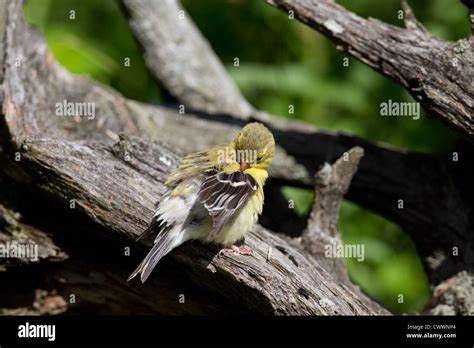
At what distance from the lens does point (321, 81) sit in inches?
351

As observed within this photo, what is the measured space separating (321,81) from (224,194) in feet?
13.2

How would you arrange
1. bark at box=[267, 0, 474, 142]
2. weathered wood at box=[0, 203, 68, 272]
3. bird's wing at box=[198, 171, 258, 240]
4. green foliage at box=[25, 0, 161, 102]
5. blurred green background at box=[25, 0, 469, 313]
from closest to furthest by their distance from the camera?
bird's wing at box=[198, 171, 258, 240] → bark at box=[267, 0, 474, 142] → weathered wood at box=[0, 203, 68, 272] → green foliage at box=[25, 0, 161, 102] → blurred green background at box=[25, 0, 469, 313]

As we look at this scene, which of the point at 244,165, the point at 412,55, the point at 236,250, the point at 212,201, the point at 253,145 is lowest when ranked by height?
the point at 236,250

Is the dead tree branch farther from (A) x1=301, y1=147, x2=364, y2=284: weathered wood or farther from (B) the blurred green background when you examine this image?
(B) the blurred green background

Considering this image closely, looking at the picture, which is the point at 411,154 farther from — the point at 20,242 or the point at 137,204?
the point at 20,242

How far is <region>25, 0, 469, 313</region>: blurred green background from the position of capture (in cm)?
840

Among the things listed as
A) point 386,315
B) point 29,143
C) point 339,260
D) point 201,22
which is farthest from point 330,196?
point 201,22

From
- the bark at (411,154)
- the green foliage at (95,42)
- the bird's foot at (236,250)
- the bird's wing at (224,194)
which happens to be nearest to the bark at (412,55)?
the bark at (411,154)

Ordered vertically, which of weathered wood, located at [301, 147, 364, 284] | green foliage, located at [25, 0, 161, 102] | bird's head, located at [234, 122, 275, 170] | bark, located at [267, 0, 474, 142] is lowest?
weathered wood, located at [301, 147, 364, 284]

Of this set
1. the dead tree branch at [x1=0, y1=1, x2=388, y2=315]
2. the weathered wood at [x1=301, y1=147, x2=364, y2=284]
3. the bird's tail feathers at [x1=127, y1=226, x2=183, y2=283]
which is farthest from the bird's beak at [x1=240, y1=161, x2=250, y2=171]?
the weathered wood at [x1=301, y1=147, x2=364, y2=284]

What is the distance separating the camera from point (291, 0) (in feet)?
20.5

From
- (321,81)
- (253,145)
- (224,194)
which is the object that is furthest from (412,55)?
(321,81)

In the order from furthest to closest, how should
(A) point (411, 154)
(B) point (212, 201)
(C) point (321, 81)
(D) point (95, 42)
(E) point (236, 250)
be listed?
(D) point (95, 42) → (C) point (321, 81) → (A) point (411, 154) → (E) point (236, 250) → (B) point (212, 201)

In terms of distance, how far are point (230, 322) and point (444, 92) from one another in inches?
86.5
